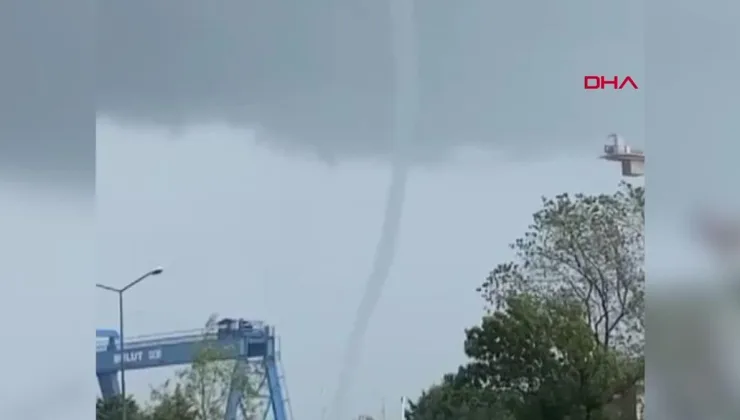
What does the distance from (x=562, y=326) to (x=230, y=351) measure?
0.76 meters

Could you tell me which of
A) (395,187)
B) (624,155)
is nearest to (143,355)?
(395,187)

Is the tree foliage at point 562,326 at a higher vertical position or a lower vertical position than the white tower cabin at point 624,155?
lower

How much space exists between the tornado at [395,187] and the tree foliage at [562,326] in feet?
0.57

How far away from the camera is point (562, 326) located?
2.15m

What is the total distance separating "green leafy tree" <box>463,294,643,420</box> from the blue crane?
0.44m

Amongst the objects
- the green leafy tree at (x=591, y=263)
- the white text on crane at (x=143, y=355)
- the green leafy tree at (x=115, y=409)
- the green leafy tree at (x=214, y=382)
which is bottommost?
the green leafy tree at (x=115, y=409)

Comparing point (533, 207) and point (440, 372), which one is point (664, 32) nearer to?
point (533, 207)

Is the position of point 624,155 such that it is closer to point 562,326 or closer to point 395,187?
point 562,326

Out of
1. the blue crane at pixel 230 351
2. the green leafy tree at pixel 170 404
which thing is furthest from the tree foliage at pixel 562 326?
the green leafy tree at pixel 170 404

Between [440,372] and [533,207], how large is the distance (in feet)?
1.41

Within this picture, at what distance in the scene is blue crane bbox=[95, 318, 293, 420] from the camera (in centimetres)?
219

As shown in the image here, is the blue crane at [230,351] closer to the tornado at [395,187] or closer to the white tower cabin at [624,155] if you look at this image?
the tornado at [395,187]

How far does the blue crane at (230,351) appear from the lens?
2.19 meters

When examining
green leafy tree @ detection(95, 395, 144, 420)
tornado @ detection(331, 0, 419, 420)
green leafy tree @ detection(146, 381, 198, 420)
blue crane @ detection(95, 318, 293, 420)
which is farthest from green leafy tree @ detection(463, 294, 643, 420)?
green leafy tree @ detection(95, 395, 144, 420)
